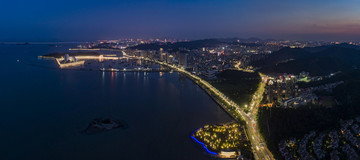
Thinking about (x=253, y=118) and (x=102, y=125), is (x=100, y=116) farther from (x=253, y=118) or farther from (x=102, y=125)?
(x=253, y=118)

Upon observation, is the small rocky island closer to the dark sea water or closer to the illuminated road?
the dark sea water

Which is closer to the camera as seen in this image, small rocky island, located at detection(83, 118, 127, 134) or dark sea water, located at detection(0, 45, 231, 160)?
dark sea water, located at detection(0, 45, 231, 160)

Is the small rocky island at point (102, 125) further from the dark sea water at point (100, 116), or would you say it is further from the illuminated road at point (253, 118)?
the illuminated road at point (253, 118)

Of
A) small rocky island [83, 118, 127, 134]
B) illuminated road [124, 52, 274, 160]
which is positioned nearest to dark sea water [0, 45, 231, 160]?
small rocky island [83, 118, 127, 134]

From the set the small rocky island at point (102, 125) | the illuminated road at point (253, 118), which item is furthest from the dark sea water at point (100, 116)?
the illuminated road at point (253, 118)

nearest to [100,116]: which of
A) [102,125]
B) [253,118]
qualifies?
[102,125]

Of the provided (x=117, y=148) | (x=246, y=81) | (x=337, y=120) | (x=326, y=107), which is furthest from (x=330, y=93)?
(x=117, y=148)

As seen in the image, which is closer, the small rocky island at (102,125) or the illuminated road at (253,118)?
the illuminated road at (253,118)
